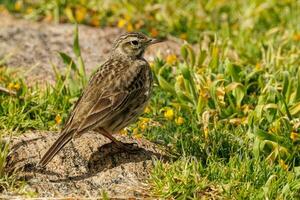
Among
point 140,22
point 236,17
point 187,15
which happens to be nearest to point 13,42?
point 140,22

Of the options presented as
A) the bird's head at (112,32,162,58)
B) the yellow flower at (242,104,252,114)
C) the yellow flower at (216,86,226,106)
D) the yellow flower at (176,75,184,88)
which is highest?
the bird's head at (112,32,162,58)

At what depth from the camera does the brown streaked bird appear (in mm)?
6898

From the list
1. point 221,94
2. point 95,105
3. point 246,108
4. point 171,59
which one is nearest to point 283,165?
point 246,108

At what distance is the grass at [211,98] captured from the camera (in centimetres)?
666

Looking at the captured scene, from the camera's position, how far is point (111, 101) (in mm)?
7207

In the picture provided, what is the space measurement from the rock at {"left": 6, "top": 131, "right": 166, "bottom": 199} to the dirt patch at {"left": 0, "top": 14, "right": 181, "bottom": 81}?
2.07 meters

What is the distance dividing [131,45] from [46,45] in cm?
267

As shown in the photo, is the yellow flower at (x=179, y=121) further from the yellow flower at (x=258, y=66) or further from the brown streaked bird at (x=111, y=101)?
the yellow flower at (x=258, y=66)

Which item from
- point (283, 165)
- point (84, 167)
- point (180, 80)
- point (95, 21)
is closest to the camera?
point (84, 167)

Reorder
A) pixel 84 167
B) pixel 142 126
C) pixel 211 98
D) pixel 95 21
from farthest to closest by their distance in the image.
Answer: pixel 95 21
pixel 211 98
pixel 142 126
pixel 84 167

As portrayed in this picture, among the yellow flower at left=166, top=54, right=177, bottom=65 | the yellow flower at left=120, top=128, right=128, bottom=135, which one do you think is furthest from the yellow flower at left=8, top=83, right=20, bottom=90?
the yellow flower at left=166, top=54, right=177, bottom=65

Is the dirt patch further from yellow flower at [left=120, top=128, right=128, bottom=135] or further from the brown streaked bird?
the brown streaked bird

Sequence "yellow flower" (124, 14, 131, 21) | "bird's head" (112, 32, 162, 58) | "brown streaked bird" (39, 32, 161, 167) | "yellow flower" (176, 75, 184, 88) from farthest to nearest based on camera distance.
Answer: "yellow flower" (124, 14, 131, 21), "yellow flower" (176, 75, 184, 88), "bird's head" (112, 32, 162, 58), "brown streaked bird" (39, 32, 161, 167)

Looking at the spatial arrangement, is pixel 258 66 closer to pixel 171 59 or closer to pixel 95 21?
pixel 171 59
